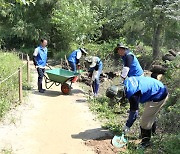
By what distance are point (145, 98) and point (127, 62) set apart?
3.71 feet

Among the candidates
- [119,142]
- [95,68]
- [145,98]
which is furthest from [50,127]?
[95,68]

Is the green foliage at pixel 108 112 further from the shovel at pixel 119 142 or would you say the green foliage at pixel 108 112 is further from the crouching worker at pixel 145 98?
the crouching worker at pixel 145 98

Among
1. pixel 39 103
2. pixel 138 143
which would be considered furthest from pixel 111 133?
pixel 39 103

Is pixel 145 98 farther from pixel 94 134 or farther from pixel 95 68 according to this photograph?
pixel 95 68

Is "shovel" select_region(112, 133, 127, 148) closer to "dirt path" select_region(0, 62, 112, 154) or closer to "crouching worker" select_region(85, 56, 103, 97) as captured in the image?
"dirt path" select_region(0, 62, 112, 154)

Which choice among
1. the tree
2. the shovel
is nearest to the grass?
the shovel

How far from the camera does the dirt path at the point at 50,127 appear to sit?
602 centimetres

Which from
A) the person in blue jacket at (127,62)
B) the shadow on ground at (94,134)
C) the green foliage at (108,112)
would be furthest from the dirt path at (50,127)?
the person in blue jacket at (127,62)

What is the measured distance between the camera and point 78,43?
67.9ft

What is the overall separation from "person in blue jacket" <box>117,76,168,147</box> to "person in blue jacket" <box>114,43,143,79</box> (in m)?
0.71

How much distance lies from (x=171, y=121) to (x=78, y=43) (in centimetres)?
1461

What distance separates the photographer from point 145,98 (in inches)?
233

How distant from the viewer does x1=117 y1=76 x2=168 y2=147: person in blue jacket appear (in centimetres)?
573

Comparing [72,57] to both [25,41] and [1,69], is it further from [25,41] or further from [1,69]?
[25,41]
